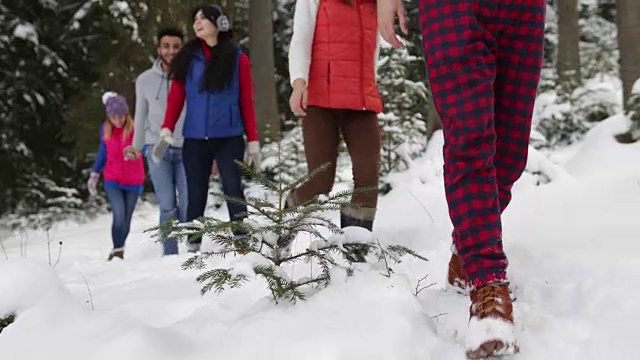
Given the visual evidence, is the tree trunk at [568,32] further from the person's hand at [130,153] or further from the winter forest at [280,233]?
the person's hand at [130,153]

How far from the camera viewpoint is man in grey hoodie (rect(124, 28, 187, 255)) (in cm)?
533

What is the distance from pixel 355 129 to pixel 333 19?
563mm

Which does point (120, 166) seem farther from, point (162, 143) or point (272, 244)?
point (272, 244)

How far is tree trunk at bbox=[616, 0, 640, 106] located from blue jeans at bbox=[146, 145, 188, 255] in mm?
5767

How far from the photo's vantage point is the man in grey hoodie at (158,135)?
533 cm

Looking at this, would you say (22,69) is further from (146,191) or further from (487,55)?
(487,55)

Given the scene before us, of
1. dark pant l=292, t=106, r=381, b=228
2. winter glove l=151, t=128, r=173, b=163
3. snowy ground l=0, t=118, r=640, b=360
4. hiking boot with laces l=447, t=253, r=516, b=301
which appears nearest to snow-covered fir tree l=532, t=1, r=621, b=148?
winter glove l=151, t=128, r=173, b=163

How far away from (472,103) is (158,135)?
4086mm

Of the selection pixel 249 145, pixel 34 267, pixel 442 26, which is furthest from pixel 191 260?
pixel 249 145

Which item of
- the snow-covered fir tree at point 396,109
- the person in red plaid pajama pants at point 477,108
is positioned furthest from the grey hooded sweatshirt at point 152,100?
the person in red plaid pajama pants at point 477,108

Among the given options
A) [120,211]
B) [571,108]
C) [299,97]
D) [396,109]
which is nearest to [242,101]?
[299,97]

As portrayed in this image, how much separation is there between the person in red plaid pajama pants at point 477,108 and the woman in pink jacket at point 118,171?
470 centimetres

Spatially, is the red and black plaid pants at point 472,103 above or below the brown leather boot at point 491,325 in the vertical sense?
above

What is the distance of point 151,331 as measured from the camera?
156 cm
